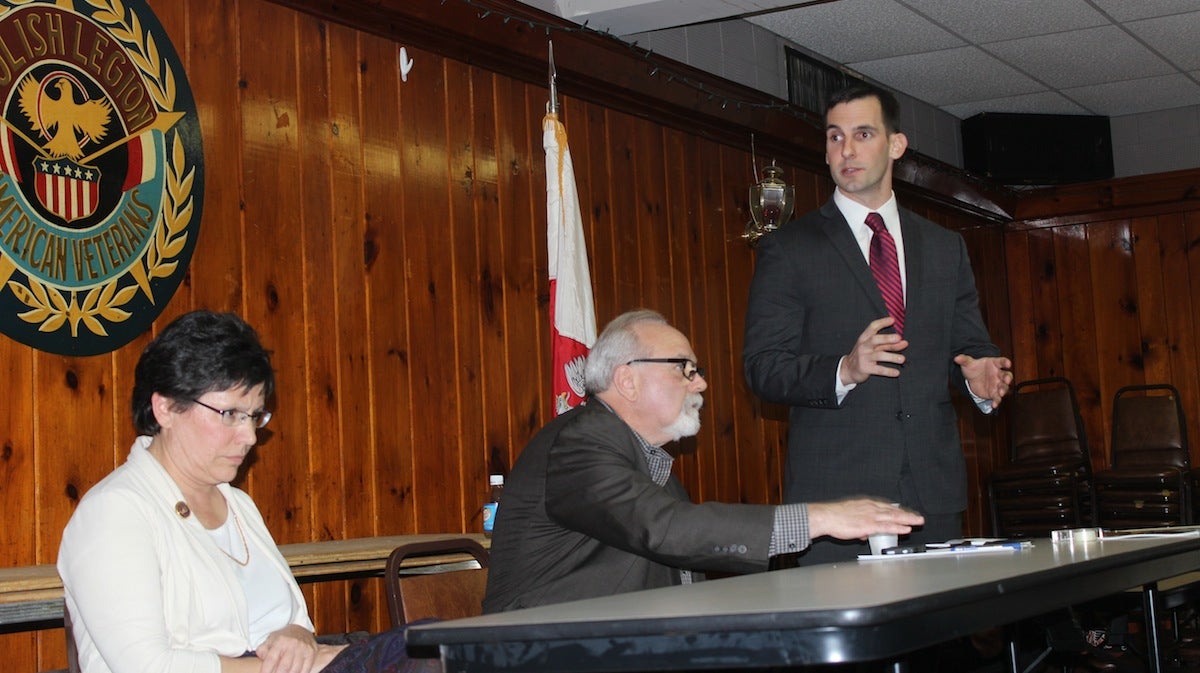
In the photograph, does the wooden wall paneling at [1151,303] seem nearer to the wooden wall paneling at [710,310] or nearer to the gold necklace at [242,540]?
the wooden wall paneling at [710,310]

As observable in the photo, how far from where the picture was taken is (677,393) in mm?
2412

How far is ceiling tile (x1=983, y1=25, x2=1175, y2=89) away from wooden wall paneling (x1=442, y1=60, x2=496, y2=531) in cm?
320

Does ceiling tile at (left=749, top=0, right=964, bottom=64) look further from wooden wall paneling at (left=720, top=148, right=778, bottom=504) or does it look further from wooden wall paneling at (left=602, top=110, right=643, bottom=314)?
wooden wall paneling at (left=602, top=110, right=643, bottom=314)

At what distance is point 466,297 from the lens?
4312 millimetres

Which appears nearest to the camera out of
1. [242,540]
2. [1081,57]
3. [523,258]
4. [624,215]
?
[242,540]

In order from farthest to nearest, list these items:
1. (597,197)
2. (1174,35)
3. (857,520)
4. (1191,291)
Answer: (1191,291) < (1174,35) < (597,197) < (857,520)

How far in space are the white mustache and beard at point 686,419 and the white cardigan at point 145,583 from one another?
2.73ft

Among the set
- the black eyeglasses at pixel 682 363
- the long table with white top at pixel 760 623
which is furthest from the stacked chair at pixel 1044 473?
the long table with white top at pixel 760 623

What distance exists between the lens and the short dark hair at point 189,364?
2287 mm

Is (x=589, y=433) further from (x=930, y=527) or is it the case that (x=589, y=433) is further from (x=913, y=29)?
(x=913, y=29)

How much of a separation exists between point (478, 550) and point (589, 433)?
2.86 ft

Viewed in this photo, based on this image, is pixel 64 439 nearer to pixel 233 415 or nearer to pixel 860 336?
pixel 233 415

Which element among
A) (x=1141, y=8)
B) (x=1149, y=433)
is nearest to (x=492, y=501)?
A: (x=1141, y=8)

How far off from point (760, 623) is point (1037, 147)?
285 inches
